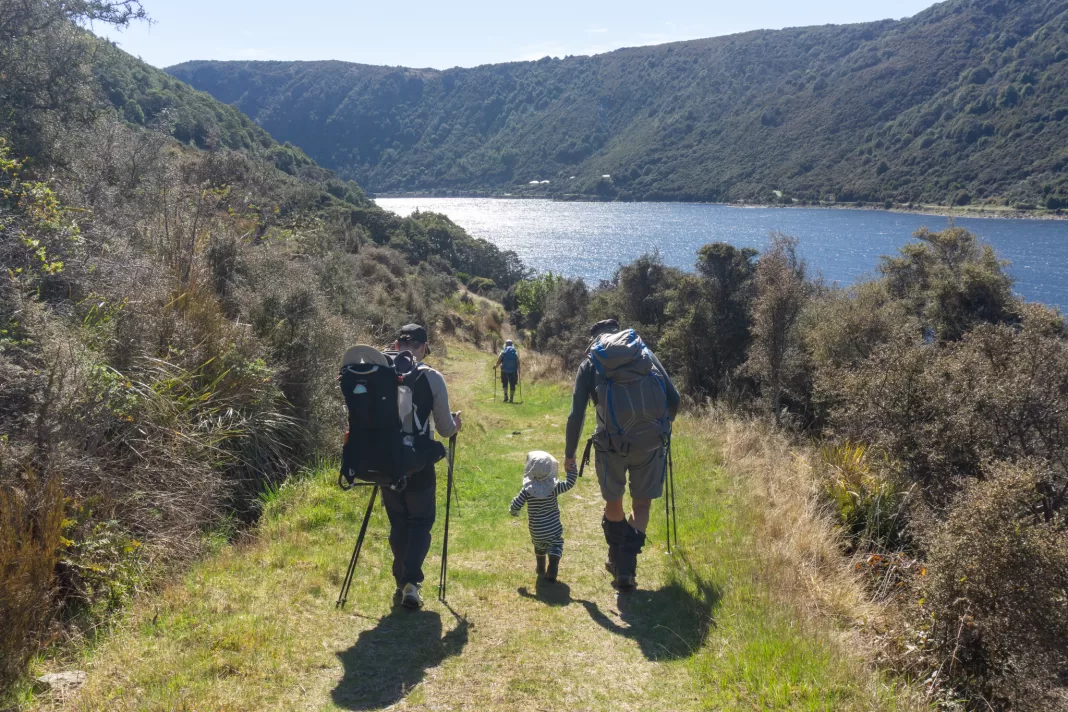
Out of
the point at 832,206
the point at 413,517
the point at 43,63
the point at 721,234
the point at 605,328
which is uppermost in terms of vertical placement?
the point at 832,206

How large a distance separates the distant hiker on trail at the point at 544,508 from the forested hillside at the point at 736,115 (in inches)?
3239

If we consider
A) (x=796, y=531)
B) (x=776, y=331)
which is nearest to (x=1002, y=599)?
(x=796, y=531)

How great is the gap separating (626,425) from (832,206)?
104 m

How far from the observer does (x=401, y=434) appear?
410cm

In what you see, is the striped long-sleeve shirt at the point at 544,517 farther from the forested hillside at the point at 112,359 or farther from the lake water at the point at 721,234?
the lake water at the point at 721,234

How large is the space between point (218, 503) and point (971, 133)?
109 metres

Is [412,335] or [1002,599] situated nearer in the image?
[412,335]

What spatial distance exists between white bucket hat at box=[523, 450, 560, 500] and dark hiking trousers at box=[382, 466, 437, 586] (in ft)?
3.08

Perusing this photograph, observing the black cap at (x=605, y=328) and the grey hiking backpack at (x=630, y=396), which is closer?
the grey hiking backpack at (x=630, y=396)

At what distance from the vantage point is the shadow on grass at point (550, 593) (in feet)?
15.7

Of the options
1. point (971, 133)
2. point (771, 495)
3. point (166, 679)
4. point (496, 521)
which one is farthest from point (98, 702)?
point (971, 133)

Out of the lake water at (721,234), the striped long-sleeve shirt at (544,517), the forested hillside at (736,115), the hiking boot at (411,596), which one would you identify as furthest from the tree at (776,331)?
the forested hillside at (736,115)

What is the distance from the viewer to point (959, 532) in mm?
4859

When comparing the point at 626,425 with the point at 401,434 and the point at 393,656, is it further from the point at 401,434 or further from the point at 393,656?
the point at 393,656
